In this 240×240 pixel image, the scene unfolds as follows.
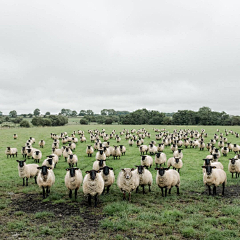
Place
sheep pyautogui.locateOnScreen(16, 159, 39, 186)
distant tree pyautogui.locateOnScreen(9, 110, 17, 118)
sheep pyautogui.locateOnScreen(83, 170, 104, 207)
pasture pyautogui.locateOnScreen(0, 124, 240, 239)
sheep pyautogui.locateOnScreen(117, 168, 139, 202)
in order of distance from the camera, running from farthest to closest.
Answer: distant tree pyautogui.locateOnScreen(9, 110, 17, 118) < sheep pyautogui.locateOnScreen(16, 159, 39, 186) < sheep pyautogui.locateOnScreen(117, 168, 139, 202) < sheep pyautogui.locateOnScreen(83, 170, 104, 207) < pasture pyautogui.locateOnScreen(0, 124, 240, 239)

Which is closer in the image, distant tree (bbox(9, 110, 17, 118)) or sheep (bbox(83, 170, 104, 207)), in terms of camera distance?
sheep (bbox(83, 170, 104, 207))

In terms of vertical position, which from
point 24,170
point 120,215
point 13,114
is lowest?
point 120,215

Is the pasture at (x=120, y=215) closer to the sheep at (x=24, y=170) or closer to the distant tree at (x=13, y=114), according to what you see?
the sheep at (x=24, y=170)

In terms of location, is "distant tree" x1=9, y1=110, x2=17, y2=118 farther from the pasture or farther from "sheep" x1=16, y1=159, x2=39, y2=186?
the pasture

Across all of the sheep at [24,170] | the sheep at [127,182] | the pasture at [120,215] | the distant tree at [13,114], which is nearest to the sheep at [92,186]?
the pasture at [120,215]

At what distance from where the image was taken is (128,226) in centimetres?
763

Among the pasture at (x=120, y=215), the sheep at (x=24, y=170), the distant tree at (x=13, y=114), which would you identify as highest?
the distant tree at (x=13, y=114)

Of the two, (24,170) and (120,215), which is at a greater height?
(24,170)

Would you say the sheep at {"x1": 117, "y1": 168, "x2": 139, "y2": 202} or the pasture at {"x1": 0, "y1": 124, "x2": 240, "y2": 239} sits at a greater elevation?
the sheep at {"x1": 117, "y1": 168, "x2": 139, "y2": 202}

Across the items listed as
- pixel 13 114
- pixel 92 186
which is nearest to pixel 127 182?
pixel 92 186

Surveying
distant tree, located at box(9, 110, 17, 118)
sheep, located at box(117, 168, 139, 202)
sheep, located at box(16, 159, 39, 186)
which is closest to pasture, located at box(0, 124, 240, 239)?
sheep, located at box(117, 168, 139, 202)

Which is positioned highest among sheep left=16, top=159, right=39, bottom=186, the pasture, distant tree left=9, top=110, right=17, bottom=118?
distant tree left=9, top=110, right=17, bottom=118

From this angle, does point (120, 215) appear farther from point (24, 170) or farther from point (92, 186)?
point (24, 170)

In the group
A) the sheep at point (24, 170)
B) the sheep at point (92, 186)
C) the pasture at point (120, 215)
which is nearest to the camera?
the pasture at point (120, 215)
